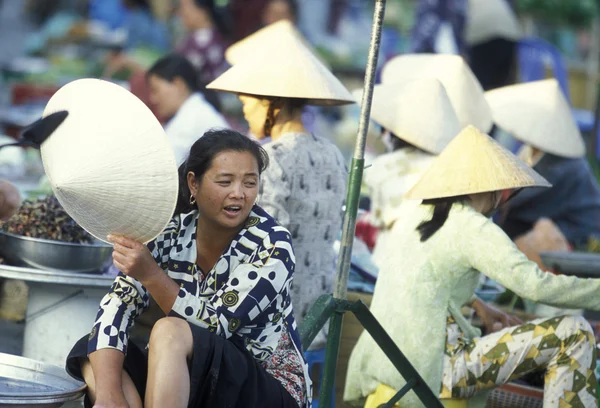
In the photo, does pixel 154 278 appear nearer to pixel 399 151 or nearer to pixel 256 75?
pixel 256 75

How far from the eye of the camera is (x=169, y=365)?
7.70 ft

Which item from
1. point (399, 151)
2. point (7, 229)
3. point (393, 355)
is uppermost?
point (399, 151)

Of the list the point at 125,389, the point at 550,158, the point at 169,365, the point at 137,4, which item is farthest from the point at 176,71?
the point at 137,4

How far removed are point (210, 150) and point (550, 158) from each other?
3.10 m

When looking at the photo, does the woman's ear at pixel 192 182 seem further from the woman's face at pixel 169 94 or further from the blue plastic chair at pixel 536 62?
the blue plastic chair at pixel 536 62

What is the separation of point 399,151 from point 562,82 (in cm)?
320

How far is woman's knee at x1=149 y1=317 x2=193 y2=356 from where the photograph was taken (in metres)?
2.37

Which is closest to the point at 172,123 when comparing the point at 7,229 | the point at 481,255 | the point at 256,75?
the point at 256,75

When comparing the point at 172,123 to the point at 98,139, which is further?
the point at 172,123

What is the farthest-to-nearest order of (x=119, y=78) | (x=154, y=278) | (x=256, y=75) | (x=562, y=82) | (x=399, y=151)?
1. (x=119, y=78)
2. (x=562, y=82)
3. (x=399, y=151)
4. (x=256, y=75)
5. (x=154, y=278)

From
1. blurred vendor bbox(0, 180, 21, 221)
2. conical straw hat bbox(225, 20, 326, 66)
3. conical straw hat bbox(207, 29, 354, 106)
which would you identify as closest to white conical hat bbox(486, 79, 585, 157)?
conical straw hat bbox(225, 20, 326, 66)

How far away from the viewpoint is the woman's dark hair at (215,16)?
24.0 feet

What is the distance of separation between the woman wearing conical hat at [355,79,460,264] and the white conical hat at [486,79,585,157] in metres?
0.86

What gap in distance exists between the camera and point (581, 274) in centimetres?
409
